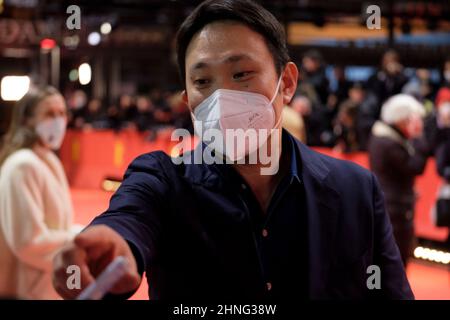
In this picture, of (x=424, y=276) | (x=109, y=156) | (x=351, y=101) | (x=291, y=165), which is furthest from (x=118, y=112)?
(x=291, y=165)

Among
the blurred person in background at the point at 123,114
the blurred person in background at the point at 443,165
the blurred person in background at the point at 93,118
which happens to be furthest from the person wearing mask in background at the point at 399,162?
the blurred person in background at the point at 93,118

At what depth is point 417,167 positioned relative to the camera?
541 centimetres

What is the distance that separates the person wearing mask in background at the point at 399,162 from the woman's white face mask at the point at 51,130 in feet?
8.43

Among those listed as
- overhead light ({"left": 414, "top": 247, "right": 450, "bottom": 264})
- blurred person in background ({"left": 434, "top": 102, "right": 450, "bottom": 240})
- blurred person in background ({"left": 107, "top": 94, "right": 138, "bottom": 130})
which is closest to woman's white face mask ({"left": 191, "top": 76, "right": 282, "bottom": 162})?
overhead light ({"left": 414, "top": 247, "right": 450, "bottom": 264})

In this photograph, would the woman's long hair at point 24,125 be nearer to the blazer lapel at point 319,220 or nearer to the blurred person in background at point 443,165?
the blazer lapel at point 319,220

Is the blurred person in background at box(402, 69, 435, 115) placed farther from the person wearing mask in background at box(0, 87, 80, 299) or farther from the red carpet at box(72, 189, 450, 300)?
the person wearing mask in background at box(0, 87, 80, 299)

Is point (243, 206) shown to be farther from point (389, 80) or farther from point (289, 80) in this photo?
point (389, 80)

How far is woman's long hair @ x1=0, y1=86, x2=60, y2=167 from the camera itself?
11.9 ft

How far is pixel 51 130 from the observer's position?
3711 mm

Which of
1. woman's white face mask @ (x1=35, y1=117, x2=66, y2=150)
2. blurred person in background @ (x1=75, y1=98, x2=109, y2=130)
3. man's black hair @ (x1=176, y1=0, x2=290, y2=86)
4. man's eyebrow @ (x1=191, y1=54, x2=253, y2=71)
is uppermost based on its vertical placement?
blurred person in background @ (x1=75, y1=98, x2=109, y2=130)

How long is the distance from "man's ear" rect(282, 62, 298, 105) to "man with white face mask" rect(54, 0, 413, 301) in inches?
3.2

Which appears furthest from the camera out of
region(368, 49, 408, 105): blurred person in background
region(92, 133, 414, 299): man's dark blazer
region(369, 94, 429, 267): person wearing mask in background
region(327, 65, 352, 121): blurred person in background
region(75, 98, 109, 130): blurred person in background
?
region(75, 98, 109, 130): blurred person in background

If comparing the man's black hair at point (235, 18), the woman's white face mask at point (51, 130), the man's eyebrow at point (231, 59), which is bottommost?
the woman's white face mask at point (51, 130)

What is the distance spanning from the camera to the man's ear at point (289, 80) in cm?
182
